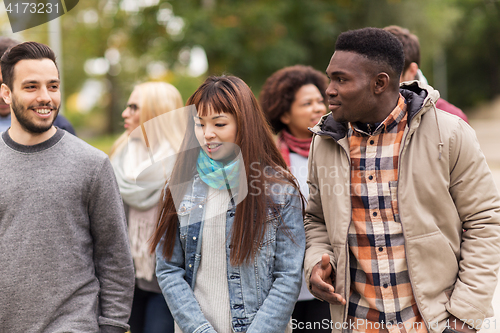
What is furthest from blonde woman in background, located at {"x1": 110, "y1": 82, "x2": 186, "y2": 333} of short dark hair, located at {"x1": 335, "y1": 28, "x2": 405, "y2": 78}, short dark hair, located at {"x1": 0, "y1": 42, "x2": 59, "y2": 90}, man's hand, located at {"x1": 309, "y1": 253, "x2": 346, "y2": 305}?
short dark hair, located at {"x1": 335, "y1": 28, "x2": 405, "y2": 78}

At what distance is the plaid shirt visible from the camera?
221 cm

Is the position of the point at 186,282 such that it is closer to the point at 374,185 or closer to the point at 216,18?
the point at 374,185

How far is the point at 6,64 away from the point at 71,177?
64 cm

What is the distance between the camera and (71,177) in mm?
2234

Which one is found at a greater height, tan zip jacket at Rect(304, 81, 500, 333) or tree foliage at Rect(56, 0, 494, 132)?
tree foliage at Rect(56, 0, 494, 132)

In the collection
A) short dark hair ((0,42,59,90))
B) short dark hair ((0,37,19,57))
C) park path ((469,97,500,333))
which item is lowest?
park path ((469,97,500,333))

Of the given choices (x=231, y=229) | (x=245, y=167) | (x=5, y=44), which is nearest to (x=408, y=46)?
(x=245, y=167)

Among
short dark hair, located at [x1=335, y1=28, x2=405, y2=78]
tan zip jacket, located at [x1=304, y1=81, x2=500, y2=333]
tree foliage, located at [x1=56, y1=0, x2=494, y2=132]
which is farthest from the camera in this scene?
tree foliage, located at [x1=56, y1=0, x2=494, y2=132]

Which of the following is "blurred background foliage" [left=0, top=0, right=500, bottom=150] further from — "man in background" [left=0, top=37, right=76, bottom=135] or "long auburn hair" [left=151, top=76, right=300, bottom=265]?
"long auburn hair" [left=151, top=76, right=300, bottom=265]

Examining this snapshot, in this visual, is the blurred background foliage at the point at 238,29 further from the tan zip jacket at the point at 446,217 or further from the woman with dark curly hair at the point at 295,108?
the tan zip jacket at the point at 446,217

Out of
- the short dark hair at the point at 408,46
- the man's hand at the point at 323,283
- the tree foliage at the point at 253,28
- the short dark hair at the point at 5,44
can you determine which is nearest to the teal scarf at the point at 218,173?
the man's hand at the point at 323,283

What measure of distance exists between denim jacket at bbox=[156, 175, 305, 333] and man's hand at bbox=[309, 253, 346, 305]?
86 mm

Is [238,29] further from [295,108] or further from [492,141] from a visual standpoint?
[492,141]

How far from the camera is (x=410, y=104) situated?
2.28m
